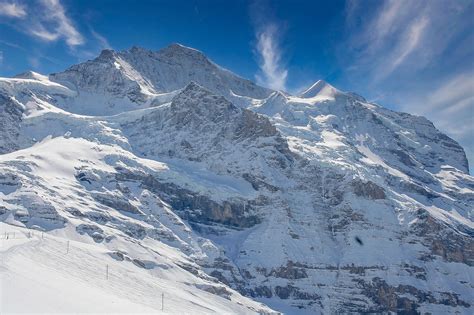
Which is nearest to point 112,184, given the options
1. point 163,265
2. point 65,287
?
point 163,265

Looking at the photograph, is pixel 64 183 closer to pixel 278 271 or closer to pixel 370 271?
pixel 278 271

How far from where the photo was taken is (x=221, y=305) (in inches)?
5527

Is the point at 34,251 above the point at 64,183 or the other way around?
the other way around

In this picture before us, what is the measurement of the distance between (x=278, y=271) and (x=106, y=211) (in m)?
52.6

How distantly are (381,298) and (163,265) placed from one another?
7060 centimetres

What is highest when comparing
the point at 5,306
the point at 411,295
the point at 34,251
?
the point at 411,295

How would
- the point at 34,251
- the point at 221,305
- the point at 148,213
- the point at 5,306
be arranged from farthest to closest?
the point at 148,213, the point at 221,305, the point at 34,251, the point at 5,306

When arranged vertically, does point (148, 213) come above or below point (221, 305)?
above

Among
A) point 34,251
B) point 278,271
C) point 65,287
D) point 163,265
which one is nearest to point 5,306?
point 65,287

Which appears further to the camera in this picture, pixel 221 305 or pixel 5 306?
pixel 221 305

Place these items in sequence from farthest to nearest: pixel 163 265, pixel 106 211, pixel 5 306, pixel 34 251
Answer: pixel 106 211 → pixel 163 265 → pixel 34 251 → pixel 5 306

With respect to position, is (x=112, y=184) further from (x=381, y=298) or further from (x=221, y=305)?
(x=381, y=298)

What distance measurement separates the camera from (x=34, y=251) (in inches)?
2918

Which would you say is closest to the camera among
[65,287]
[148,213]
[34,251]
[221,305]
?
[65,287]
